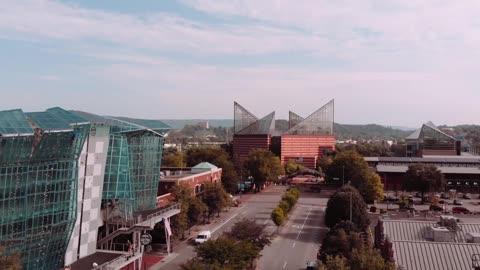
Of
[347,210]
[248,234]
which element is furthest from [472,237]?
[347,210]

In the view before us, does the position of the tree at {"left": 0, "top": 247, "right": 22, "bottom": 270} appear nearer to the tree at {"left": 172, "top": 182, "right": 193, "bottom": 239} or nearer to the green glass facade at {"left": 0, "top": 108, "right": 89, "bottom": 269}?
the green glass facade at {"left": 0, "top": 108, "right": 89, "bottom": 269}

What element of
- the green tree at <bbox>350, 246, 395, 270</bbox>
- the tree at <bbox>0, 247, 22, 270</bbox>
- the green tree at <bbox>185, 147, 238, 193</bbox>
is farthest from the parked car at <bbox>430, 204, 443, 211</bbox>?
the tree at <bbox>0, 247, 22, 270</bbox>

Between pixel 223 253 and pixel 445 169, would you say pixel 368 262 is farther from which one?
pixel 445 169

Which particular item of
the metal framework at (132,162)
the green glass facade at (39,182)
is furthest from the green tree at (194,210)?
the green glass facade at (39,182)

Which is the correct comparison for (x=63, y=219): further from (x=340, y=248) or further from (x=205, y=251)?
(x=340, y=248)

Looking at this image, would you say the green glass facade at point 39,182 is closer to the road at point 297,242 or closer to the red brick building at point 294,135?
the road at point 297,242
